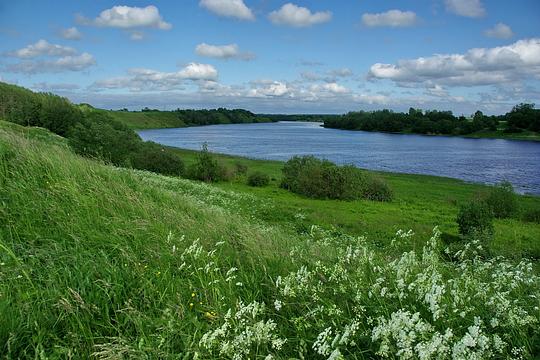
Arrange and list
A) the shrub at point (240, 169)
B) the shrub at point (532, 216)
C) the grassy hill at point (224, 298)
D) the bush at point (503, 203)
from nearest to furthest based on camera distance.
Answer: the grassy hill at point (224, 298) → the shrub at point (532, 216) → the bush at point (503, 203) → the shrub at point (240, 169)

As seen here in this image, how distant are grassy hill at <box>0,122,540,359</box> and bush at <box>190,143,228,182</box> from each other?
187ft

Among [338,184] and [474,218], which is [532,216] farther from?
[338,184]

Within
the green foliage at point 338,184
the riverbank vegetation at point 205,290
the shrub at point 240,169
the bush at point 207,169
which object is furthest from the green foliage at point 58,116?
the riverbank vegetation at point 205,290

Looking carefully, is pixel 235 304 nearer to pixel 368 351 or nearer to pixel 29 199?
pixel 368 351

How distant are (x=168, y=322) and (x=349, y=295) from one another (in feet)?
5.06

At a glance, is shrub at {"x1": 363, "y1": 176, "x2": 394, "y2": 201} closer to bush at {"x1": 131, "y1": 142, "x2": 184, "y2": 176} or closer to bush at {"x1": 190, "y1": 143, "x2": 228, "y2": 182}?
bush at {"x1": 190, "y1": 143, "x2": 228, "y2": 182}

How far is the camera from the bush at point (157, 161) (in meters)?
64.0

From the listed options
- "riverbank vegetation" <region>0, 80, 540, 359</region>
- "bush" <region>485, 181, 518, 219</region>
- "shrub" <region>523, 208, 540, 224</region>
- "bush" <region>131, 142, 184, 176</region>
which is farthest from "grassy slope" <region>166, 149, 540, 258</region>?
"bush" <region>131, 142, 184, 176</region>

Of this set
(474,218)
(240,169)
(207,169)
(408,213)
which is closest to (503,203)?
(408,213)

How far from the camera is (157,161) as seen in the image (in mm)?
65125

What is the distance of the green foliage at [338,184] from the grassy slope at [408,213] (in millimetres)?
1806

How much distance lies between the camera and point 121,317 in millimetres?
3918

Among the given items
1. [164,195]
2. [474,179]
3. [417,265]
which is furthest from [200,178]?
[417,265]

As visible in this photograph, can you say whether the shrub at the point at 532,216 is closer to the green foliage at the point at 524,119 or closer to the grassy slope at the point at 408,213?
the grassy slope at the point at 408,213
